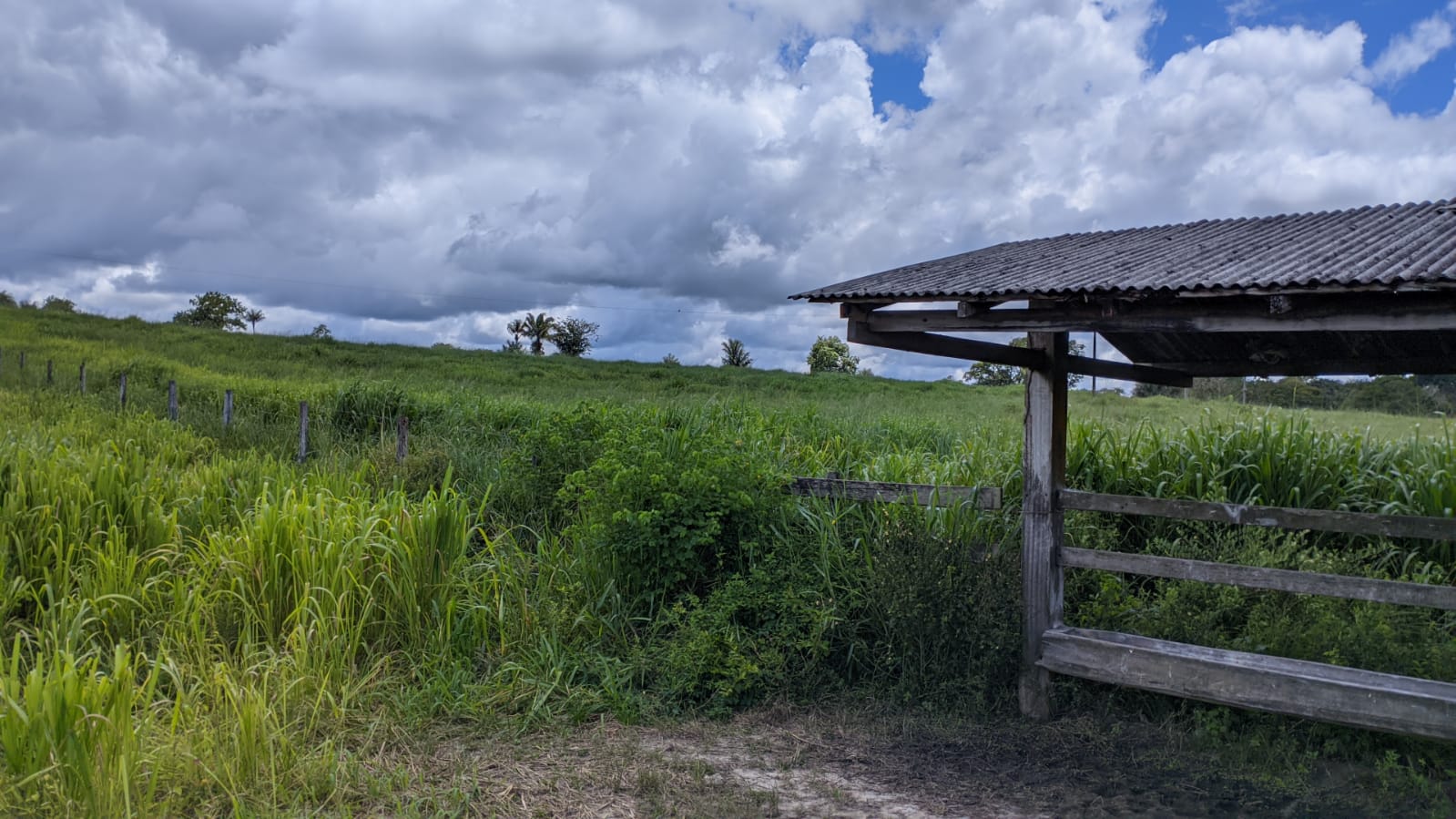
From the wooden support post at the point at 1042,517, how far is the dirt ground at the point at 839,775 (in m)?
0.34

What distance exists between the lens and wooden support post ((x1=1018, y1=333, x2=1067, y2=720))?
6.18 meters

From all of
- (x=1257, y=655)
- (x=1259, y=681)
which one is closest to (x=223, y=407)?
(x=1257, y=655)

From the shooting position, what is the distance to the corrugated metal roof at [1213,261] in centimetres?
498

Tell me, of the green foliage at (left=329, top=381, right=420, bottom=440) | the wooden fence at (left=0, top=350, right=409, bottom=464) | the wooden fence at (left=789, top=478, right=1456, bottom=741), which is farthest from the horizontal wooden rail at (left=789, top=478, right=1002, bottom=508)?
the green foliage at (left=329, top=381, right=420, bottom=440)

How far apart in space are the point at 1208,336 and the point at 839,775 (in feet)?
14.9

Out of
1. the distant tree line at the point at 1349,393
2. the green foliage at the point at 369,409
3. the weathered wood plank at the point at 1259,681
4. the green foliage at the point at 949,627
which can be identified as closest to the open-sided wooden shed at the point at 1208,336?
the weathered wood plank at the point at 1259,681

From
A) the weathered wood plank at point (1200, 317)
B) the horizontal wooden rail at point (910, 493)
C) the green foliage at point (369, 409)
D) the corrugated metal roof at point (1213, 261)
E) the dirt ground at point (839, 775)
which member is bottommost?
the dirt ground at point (839, 775)

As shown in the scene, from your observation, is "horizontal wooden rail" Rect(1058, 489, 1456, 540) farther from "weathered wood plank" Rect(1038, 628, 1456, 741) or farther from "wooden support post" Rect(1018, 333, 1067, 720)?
"weathered wood plank" Rect(1038, 628, 1456, 741)

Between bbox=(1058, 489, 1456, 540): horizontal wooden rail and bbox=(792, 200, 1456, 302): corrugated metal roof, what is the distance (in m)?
1.41

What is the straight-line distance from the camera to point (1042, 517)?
6223 mm

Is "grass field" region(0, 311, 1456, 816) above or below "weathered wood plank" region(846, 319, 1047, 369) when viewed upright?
below

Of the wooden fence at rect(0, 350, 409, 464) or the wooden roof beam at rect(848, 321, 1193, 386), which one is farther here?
the wooden fence at rect(0, 350, 409, 464)

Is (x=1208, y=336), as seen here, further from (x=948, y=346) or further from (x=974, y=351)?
(x=948, y=346)

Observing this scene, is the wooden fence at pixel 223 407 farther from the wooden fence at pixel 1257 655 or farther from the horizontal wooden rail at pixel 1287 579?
the horizontal wooden rail at pixel 1287 579
